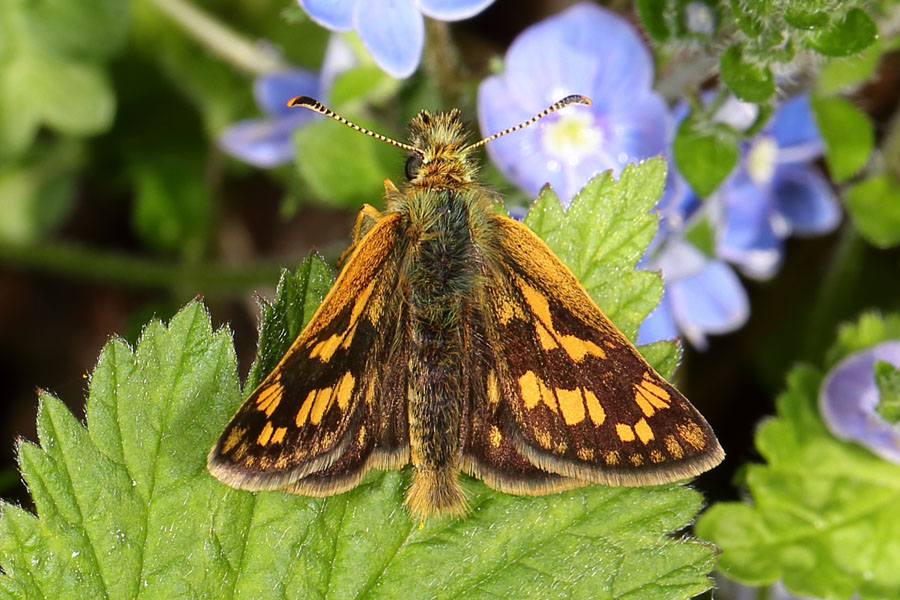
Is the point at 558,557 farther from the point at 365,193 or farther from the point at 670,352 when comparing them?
the point at 365,193

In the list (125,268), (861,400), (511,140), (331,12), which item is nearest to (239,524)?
(331,12)

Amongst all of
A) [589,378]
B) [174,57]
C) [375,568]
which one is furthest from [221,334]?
[174,57]

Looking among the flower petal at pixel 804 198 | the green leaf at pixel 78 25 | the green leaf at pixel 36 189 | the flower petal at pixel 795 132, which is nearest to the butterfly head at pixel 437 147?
the flower petal at pixel 795 132

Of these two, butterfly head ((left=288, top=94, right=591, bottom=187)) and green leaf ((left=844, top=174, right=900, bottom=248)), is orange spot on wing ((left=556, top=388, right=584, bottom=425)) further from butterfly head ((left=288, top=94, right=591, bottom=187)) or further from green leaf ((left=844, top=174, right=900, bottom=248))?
green leaf ((left=844, top=174, right=900, bottom=248))

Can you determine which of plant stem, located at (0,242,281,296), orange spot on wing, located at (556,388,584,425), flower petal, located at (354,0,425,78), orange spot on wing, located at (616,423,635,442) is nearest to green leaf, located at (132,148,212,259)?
plant stem, located at (0,242,281,296)

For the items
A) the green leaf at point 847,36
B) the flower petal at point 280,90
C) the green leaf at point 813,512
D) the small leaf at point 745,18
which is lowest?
the green leaf at point 813,512

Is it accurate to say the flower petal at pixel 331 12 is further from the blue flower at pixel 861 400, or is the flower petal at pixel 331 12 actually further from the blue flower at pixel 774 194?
the blue flower at pixel 861 400
